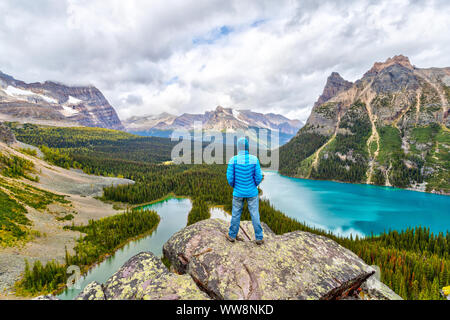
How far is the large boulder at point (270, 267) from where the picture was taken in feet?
16.6

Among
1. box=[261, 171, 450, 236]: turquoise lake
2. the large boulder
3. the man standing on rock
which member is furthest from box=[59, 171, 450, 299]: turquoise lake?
the man standing on rock

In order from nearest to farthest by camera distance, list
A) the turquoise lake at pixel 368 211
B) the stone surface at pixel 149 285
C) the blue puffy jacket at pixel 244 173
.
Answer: the stone surface at pixel 149 285
the blue puffy jacket at pixel 244 173
the turquoise lake at pixel 368 211

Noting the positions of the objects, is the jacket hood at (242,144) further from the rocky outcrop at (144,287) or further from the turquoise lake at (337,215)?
the turquoise lake at (337,215)

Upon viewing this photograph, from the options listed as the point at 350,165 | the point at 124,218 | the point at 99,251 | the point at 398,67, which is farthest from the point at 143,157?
the point at 398,67

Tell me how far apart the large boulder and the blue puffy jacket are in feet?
6.81

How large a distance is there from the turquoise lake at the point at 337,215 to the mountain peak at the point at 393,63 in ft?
365

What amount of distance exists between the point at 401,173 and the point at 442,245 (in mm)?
64835

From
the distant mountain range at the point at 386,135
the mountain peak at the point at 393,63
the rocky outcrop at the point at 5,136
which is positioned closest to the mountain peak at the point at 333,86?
the mountain peak at the point at 393,63

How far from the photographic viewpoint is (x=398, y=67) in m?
113

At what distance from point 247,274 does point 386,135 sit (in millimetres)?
122852

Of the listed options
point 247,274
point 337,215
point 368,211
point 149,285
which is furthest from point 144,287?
point 368,211

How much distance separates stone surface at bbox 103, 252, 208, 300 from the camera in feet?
15.2

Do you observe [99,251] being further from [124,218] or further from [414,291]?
[414,291]

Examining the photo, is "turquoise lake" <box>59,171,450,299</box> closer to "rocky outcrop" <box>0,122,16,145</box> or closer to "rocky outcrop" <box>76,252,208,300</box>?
"rocky outcrop" <box>76,252,208,300</box>
